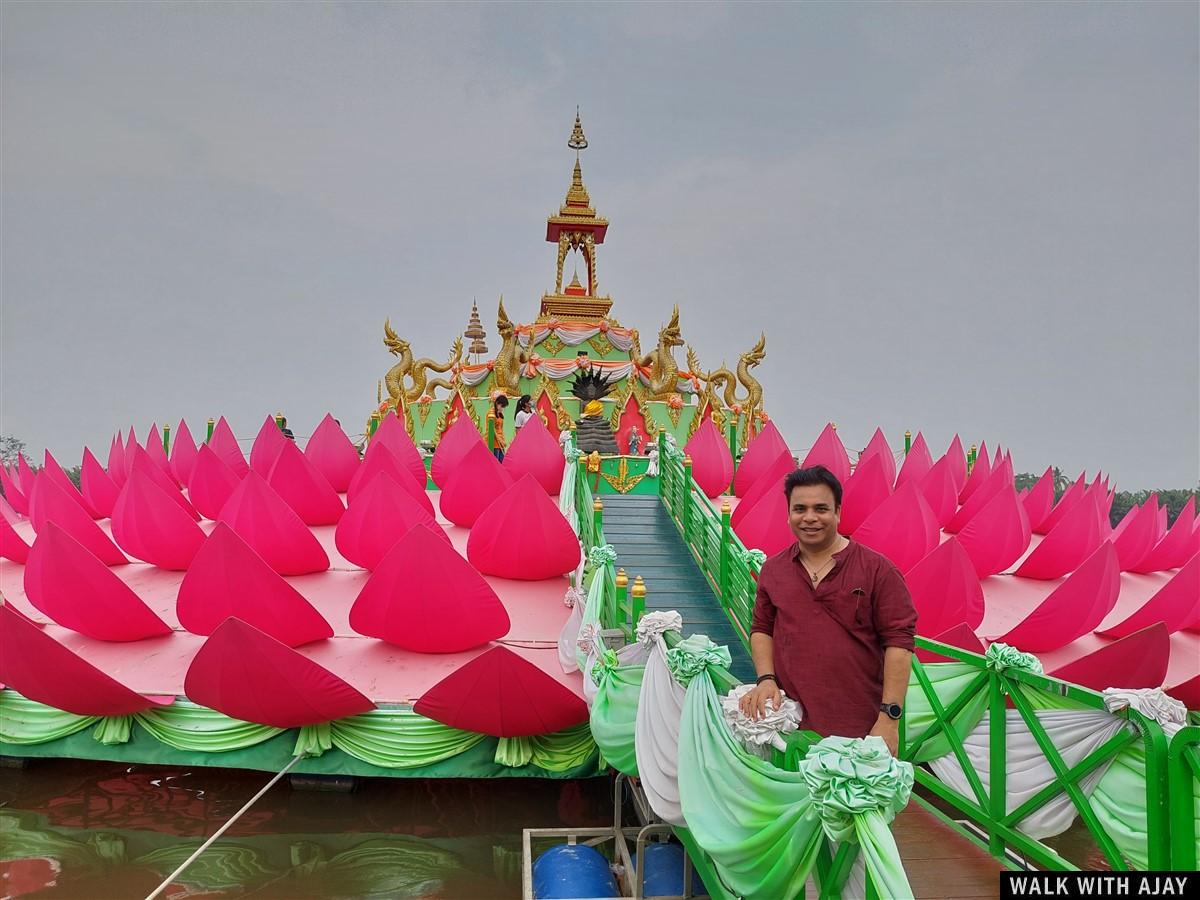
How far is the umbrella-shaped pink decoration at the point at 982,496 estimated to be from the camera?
10352mm

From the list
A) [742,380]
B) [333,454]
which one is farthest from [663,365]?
[333,454]

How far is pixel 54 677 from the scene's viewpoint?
6.71 m

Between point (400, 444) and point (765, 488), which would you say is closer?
point (765, 488)

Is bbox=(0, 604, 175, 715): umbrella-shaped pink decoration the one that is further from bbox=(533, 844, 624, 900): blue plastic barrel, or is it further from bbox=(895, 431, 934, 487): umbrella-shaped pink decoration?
bbox=(895, 431, 934, 487): umbrella-shaped pink decoration

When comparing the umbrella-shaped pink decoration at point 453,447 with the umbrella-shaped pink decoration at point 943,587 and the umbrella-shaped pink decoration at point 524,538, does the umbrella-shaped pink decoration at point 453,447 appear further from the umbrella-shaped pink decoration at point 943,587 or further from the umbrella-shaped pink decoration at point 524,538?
the umbrella-shaped pink decoration at point 943,587

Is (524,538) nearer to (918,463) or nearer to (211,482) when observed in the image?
(211,482)

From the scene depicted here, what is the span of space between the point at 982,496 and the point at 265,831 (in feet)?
28.8

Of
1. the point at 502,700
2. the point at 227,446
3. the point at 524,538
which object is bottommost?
the point at 502,700

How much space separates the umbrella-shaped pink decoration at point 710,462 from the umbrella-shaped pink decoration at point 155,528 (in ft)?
19.7

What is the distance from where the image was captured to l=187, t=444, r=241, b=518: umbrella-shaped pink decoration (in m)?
10.2

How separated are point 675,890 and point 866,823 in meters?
3.50

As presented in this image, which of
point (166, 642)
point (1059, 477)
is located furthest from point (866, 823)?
point (1059, 477)

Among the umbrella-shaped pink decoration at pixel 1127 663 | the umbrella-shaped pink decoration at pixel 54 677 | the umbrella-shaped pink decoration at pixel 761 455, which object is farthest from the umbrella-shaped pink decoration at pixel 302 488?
the umbrella-shaped pink decoration at pixel 1127 663

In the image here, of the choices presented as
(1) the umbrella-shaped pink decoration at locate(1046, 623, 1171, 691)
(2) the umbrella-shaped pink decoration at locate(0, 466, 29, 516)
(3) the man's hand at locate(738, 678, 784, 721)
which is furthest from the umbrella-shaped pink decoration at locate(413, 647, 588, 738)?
(2) the umbrella-shaped pink decoration at locate(0, 466, 29, 516)
